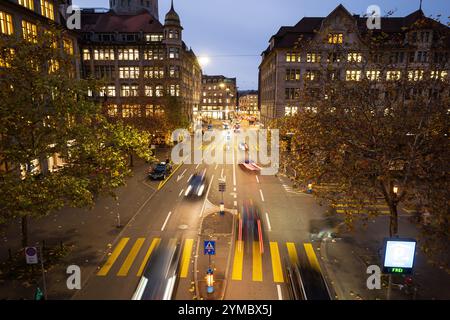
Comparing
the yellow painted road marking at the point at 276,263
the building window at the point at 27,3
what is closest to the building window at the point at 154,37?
the building window at the point at 27,3

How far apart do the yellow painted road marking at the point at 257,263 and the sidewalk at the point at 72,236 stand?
8088 mm

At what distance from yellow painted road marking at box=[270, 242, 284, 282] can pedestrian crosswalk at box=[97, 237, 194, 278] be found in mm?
4331

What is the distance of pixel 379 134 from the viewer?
43.5 ft

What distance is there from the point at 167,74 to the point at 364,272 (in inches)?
2227

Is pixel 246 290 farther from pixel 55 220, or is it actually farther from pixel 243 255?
pixel 55 220

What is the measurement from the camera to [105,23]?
215ft

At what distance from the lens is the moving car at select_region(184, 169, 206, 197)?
93.1 feet

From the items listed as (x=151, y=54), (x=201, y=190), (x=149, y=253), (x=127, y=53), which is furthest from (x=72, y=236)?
(x=127, y=53)

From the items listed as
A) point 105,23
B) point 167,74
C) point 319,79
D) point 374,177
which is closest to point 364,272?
point 374,177

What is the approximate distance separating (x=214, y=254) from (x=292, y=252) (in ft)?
15.7

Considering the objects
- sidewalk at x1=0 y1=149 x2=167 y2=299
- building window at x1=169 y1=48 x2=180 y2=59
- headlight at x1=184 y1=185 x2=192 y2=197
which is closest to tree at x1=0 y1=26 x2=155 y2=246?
sidewalk at x1=0 y1=149 x2=167 y2=299

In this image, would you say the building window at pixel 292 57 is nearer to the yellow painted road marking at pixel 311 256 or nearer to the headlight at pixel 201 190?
the headlight at pixel 201 190

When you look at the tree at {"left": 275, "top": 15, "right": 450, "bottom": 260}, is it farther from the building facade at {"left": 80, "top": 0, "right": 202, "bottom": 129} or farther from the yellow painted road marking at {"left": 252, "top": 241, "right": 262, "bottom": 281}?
the building facade at {"left": 80, "top": 0, "right": 202, "bottom": 129}

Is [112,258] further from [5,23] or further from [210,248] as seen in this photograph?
[5,23]
